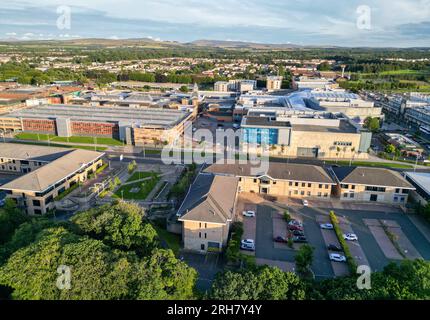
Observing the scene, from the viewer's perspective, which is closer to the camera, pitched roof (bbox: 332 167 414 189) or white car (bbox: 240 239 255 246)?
white car (bbox: 240 239 255 246)

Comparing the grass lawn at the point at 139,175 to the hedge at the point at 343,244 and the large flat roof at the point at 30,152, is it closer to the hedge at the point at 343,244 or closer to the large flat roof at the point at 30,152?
the large flat roof at the point at 30,152

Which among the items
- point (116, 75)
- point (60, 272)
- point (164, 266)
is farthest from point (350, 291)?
point (116, 75)

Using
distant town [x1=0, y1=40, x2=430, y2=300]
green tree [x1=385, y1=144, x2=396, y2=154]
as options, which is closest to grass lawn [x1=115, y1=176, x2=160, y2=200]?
distant town [x1=0, y1=40, x2=430, y2=300]

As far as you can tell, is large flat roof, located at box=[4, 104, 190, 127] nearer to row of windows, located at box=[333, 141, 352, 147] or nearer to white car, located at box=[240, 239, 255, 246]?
row of windows, located at box=[333, 141, 352, 147]

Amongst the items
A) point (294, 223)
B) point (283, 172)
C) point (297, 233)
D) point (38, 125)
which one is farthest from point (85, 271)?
point (38, 125)

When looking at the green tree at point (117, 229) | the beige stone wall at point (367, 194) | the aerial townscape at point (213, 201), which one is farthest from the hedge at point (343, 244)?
the green tree at point (117, 229)
